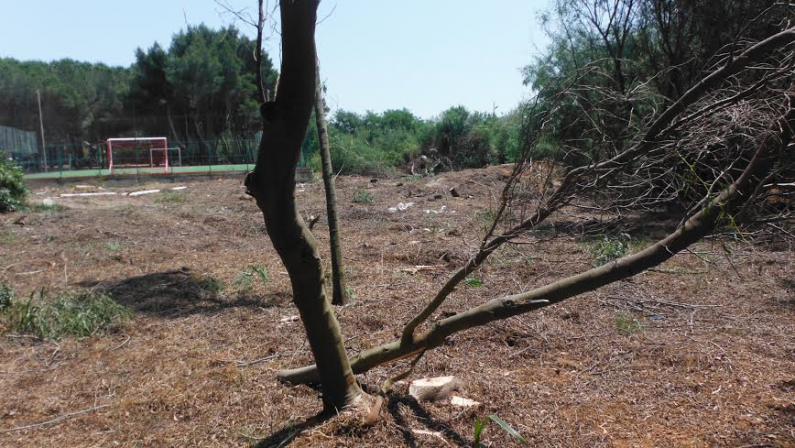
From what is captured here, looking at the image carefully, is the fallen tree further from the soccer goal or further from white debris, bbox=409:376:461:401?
the soccer goal

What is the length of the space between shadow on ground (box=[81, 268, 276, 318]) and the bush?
28.0 ft

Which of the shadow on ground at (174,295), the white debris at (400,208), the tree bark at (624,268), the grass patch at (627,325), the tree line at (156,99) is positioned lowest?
the shadow on ground at (174,295)

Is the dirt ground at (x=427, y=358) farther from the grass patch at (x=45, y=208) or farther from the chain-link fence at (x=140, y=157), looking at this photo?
the chain-link fence at (x=140, y=157)

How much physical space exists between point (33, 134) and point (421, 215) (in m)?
26.2

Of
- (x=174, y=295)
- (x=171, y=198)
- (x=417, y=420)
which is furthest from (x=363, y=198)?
(x=417, y=420)

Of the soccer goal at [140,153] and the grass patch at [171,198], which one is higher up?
the soccer goal at [140,153]

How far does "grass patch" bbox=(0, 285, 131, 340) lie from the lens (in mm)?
5055

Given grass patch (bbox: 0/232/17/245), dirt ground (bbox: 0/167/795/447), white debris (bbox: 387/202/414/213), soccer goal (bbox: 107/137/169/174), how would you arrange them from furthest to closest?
soccer goal (bbox: 107/137/169/174) → white debris (bbox: 387/202/414/213) → grass patch (bbox: 0/232/17/245) → dirt ground (bbox: 0/167/795/447)

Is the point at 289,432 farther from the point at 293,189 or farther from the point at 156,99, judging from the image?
the point at 156,99

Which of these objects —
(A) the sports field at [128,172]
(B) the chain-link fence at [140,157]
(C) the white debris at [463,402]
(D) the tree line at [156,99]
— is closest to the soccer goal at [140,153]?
(B) the chain-link fence at [140,157]

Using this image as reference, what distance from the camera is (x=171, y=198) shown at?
16.5 metres

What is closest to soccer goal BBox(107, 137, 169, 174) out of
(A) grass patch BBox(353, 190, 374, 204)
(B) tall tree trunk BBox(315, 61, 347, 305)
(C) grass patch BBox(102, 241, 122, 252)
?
(A) grass patch BBox(353, 190, 374, 204)

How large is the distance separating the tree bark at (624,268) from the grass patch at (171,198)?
13934mm

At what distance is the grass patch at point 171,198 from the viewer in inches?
630
